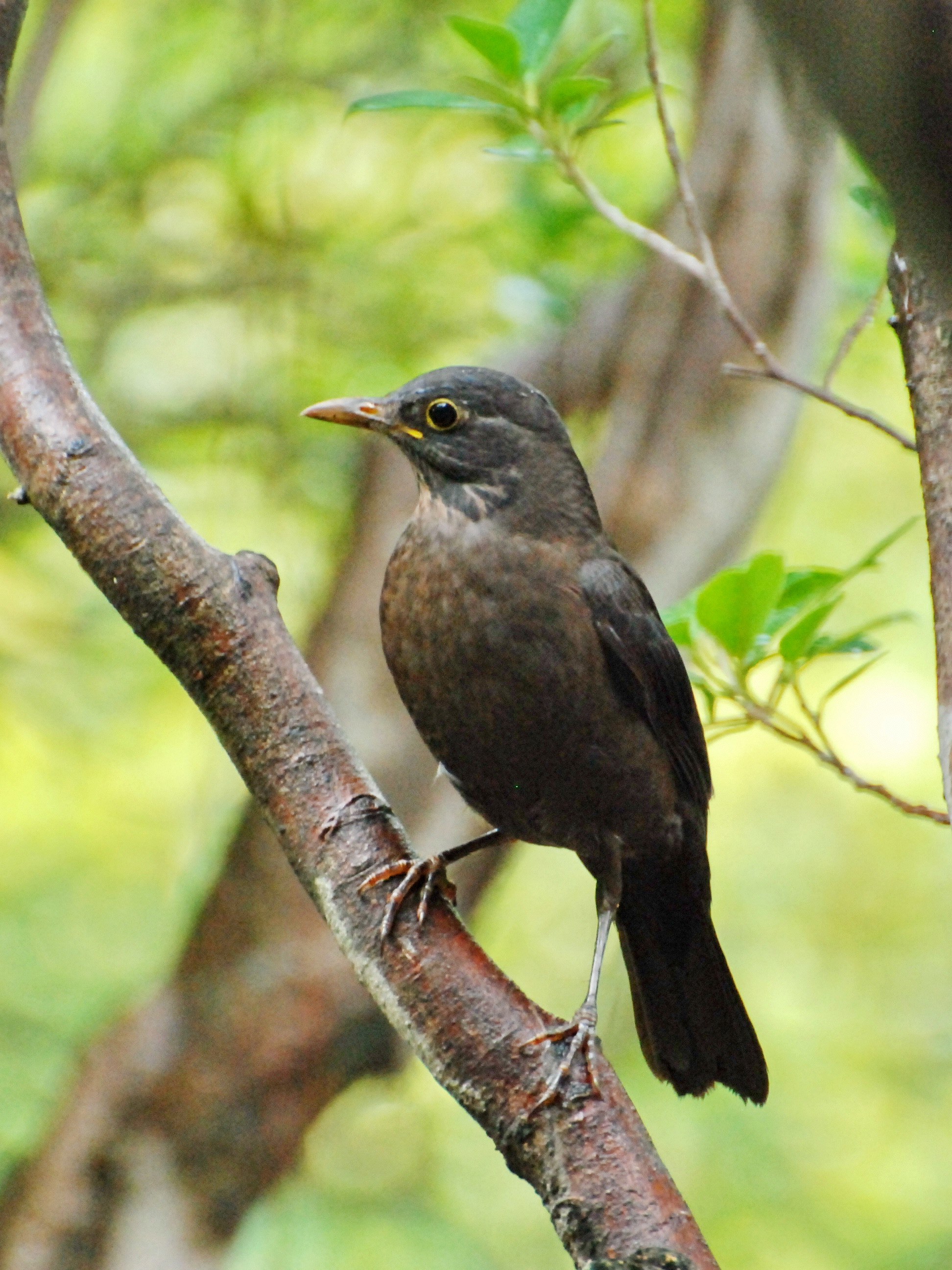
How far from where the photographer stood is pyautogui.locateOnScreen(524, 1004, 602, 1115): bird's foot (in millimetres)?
2252

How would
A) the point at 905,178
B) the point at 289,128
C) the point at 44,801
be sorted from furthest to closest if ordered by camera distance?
1. the point at 44,801
2. the point at 289,128
3. the point at 905,178

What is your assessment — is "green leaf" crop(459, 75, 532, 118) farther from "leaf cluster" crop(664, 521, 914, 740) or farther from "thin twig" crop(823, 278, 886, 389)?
"leaf cluster" crop(664, 521, 914, 740)

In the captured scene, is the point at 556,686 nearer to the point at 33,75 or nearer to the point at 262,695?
the point at 262,695

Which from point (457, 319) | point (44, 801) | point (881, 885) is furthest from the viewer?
point (881, 885)

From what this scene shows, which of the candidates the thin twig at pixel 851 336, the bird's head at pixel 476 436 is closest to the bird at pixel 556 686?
the bird's head at pixel 476 436

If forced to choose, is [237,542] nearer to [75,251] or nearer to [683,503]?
[75,251]

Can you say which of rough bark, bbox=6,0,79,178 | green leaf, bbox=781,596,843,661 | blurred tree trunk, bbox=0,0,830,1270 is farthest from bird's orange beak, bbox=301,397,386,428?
blurred tree trunk, bbox=0,0,830,1270

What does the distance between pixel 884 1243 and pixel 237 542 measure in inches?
170

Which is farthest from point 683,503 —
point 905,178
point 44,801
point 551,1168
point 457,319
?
point 905,178

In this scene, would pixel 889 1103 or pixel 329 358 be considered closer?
pixel 329 358

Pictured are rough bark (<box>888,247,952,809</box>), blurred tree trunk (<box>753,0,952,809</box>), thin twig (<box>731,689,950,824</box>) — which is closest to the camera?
blurred tree trunk (<box>753,0,952,809</box>)

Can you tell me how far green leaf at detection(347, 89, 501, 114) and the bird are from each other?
2.39 ft

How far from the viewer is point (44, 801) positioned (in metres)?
7.43

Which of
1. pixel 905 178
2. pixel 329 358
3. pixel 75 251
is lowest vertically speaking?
pixel 905 178
